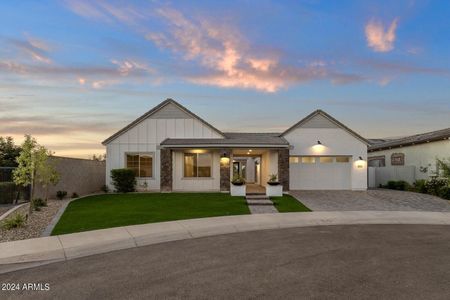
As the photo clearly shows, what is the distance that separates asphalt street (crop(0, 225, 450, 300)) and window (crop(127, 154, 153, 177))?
14916mm

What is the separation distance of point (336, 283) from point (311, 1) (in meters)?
12.9

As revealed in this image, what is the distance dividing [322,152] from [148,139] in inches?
480

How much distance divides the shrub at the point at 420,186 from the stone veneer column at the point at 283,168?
30.2 feet

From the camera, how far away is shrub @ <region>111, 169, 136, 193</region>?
22781 mm

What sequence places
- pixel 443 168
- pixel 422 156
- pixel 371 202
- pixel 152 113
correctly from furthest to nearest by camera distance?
pixel 422 156 < pixel 152 113 < pixel 443 168 < pixel 371 202

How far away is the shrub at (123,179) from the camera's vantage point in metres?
22.8

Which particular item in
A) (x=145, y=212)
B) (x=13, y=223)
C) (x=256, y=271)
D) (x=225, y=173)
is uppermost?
(x=225, y=173)

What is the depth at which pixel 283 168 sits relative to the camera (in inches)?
870

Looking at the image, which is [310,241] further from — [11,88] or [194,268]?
[11,88]

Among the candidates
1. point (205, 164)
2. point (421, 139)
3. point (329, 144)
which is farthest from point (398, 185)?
point (205, 164)

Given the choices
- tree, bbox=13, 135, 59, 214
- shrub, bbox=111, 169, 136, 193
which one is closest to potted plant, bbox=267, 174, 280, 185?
shrub, bbox=111, 169, 136, 193

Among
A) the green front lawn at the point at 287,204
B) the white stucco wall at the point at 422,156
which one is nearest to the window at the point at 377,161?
the white stucco wall at the point at 422,156

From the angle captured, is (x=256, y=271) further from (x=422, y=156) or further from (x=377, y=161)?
(x=377, y=161)

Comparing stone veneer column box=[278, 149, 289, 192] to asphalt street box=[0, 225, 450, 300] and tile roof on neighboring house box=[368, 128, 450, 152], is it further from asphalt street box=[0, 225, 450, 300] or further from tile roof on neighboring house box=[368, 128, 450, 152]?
asphalt street box=[0, 225, 450, 300]
